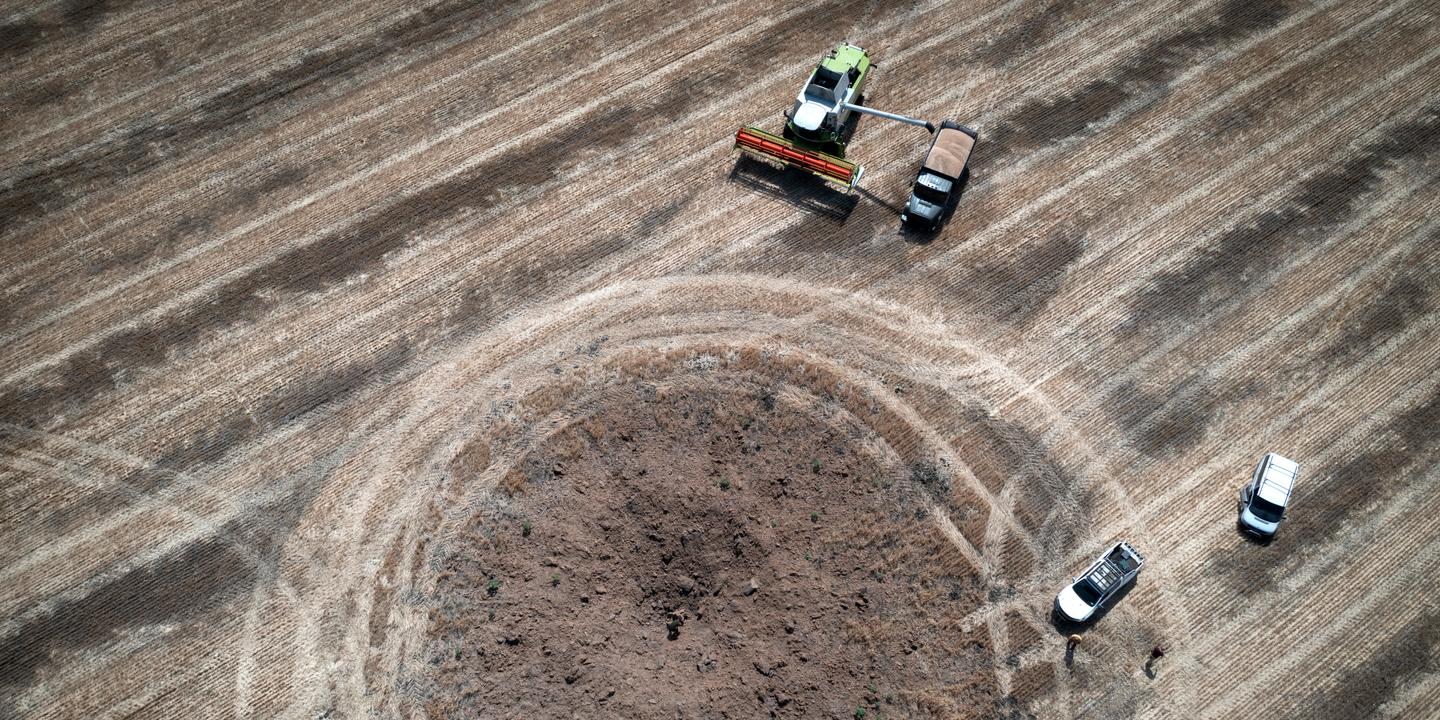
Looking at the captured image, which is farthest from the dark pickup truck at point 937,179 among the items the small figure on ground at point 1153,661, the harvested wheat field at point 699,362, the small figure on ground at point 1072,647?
the small figure on ground at point 1153,661

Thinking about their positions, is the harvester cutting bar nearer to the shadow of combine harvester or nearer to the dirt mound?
the shadow of combine harvester

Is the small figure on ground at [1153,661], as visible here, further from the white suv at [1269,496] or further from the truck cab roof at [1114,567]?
the white suv at [1269,496]

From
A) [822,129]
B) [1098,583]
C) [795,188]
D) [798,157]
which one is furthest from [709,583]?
[822,129]

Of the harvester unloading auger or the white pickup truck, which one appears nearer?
the white pickup truck

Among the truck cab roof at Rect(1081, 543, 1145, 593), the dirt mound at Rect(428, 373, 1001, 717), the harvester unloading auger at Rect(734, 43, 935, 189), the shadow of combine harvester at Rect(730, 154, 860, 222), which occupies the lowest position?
the dirt mound at Rect(428, 373, 1001, 717)

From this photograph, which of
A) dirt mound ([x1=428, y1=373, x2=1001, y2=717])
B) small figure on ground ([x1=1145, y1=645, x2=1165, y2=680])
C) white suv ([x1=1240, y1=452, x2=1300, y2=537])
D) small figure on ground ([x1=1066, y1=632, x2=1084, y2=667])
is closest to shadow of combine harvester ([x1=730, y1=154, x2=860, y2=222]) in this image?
dirt mound ([x1=428, y1=373, x2=1001, y2=717])

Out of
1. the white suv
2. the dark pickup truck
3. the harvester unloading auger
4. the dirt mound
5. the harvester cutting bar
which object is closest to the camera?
the dirt mound

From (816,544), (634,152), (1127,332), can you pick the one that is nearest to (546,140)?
(634,152)
